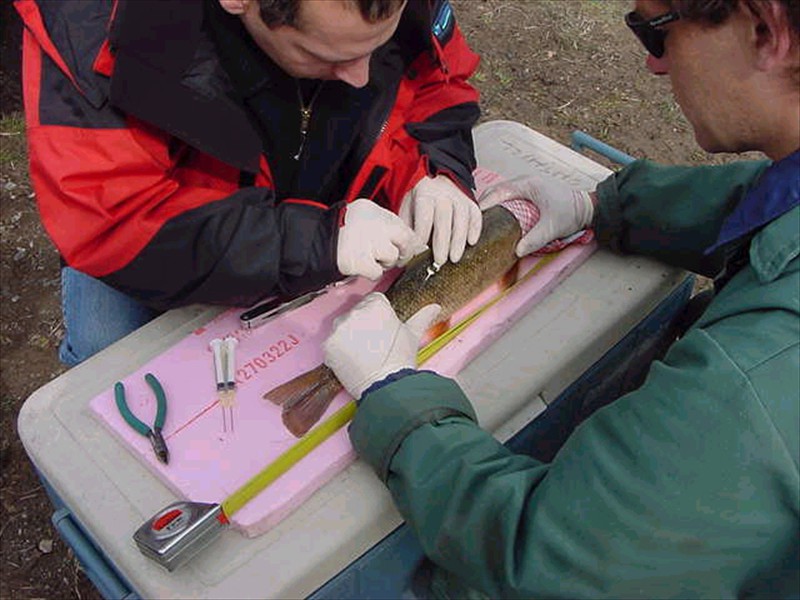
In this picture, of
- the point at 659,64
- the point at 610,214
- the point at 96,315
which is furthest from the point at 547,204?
the point at 96,315

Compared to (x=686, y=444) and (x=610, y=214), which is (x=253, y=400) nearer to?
(x=686, y=444)

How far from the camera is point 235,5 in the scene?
162 cm

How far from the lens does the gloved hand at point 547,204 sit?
2.07 metres

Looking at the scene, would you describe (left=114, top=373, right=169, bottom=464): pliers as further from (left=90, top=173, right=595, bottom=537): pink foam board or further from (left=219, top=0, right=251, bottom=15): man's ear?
(left=219, top=0, right=251, bottom=15): man's ear

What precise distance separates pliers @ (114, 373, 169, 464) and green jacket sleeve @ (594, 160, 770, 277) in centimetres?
112

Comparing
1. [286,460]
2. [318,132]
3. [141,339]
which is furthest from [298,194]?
[286,460]

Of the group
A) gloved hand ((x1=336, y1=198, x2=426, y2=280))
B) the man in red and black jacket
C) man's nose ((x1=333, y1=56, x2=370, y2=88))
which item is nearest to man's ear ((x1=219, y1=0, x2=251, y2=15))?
the man in red and black jacket

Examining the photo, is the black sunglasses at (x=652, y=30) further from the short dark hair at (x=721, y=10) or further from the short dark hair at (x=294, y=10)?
the short dark hair at (x=294, y=10)

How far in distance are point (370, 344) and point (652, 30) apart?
787 millimetres

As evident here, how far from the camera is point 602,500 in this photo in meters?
1.28

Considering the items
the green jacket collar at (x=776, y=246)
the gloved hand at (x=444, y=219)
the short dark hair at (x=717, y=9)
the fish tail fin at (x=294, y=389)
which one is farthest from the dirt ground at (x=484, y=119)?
the short dark hair at (x=717, y=9)

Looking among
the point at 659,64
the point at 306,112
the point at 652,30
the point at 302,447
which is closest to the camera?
the point at 652,30

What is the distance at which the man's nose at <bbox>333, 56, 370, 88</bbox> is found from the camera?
5.76 feet

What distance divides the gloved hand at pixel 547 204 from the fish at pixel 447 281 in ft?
0.15
